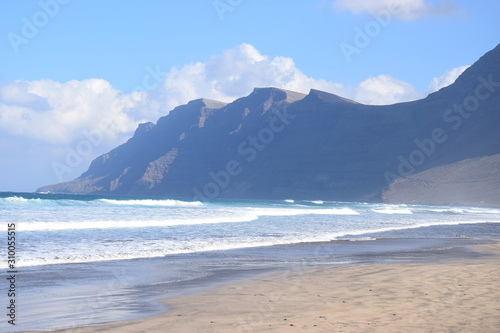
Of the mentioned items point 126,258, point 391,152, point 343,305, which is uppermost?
point 391,152

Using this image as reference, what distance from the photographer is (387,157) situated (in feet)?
526

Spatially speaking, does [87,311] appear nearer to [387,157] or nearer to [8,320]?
[8,320]

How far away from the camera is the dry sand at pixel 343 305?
27.1 feet

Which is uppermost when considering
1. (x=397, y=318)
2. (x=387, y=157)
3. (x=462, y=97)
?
(x=462, y=97)

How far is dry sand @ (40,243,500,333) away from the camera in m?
8.27

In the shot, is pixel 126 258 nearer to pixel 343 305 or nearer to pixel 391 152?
pixel 343 305

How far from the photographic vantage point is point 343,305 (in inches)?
388

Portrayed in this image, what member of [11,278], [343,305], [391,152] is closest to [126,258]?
[11,278]

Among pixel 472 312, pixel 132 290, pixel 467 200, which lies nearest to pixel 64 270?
pixel 132 290

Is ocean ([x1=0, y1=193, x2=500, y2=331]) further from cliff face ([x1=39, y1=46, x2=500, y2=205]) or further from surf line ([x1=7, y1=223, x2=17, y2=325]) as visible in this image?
cliff face ([x1=39, y1=46, x2=500, y2=205])

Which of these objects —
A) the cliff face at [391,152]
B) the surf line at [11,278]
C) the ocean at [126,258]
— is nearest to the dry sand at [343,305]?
the ocean at [126,258]

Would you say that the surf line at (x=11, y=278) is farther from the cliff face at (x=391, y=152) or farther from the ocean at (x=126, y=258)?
the cliff face at (x=391, y=152)

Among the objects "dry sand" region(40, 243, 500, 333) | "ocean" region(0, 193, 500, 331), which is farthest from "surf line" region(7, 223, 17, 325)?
"dry sand" region(40, 243, 500, 333)

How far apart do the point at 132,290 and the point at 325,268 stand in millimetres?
5744
